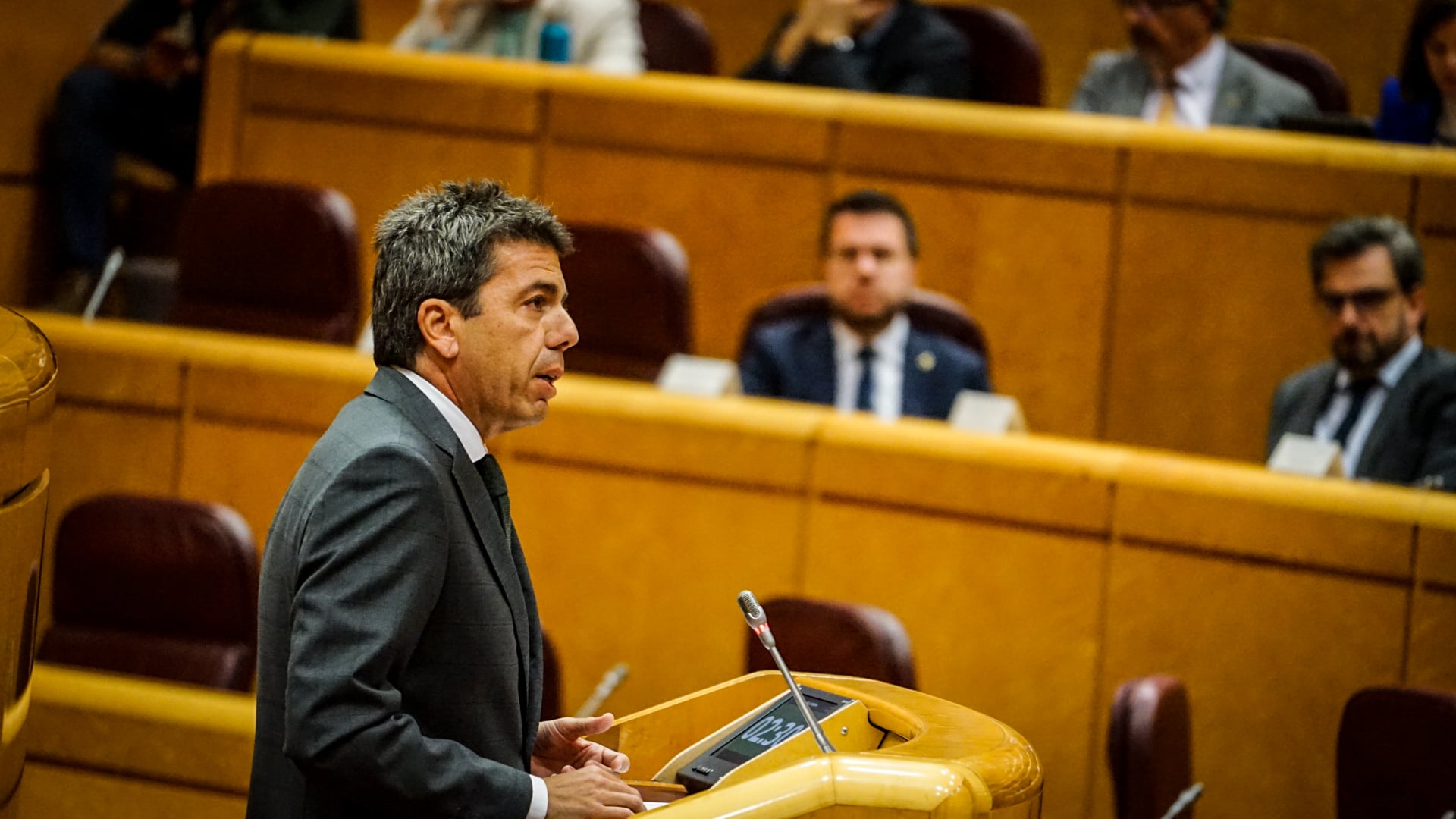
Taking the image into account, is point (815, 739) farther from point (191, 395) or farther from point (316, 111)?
point (316, 111)

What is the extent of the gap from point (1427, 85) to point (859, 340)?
997mm

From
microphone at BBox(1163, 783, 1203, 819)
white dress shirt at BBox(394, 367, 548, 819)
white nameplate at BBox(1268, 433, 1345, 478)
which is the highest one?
white dress shirt at BBox(394, 367, 548, 819)

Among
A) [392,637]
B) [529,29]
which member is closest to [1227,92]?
[529,29]

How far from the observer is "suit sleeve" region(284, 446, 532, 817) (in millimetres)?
881

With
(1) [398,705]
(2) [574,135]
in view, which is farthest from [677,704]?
(2) [574,135]

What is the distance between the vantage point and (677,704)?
3.60ft

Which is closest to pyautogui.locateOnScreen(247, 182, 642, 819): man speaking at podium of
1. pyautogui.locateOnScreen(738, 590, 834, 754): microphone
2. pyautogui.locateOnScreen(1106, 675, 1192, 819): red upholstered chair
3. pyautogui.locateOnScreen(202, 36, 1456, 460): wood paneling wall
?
pyautogui.locateOnScreen(738, 590, 834, 754): microphone

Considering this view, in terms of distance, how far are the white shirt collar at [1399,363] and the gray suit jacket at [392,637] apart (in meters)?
1.48

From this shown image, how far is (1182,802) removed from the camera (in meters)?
1.56

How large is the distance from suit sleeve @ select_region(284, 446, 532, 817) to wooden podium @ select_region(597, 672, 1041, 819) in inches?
4.5

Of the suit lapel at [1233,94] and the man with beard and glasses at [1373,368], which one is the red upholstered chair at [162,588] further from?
the suit lapel at [1233,94]

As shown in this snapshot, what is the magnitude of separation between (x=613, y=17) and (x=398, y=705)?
7.24 feet

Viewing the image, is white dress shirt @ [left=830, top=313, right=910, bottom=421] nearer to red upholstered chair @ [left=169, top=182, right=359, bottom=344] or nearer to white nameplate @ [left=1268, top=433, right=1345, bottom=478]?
white nameplate @ [left=1268, top=433, right=1345, bottom=478]

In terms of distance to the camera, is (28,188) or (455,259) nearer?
(455,259)
